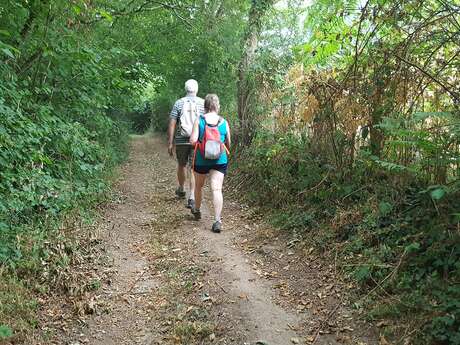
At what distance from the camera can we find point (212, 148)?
6.30 metres

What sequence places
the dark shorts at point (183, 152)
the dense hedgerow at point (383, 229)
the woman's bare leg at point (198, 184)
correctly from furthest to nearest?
1. the dark shorts at point (183, 152)
2. the woman's bare leg at point (198, 184)
3. the dense hedgerow at point (383, 229)

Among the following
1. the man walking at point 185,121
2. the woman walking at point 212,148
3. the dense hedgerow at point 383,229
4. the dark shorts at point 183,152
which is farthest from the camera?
the dark shorts at point 183,152

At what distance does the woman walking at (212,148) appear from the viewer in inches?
249

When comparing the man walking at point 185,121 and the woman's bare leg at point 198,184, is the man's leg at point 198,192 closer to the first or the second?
the woman's bare leg at point 198,184

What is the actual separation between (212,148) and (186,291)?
7.42 feet

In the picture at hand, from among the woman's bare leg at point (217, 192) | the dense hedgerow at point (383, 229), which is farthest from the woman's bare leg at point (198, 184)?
the dense hedgerow at point (383, 229)

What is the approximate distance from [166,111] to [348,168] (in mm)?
17537

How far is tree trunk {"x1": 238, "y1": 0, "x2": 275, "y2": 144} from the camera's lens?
10.5 metres

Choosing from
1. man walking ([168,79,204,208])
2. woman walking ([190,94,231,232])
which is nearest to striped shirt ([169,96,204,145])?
man walking ([168,79,204,208])

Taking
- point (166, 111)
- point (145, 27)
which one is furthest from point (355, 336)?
point (166, 111)

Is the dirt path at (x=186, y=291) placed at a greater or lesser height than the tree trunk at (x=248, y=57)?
lesser

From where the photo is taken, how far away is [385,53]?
5289 millimetres

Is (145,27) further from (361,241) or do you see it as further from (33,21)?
(361,241)

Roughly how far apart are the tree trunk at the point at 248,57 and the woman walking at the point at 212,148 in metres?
3.82
